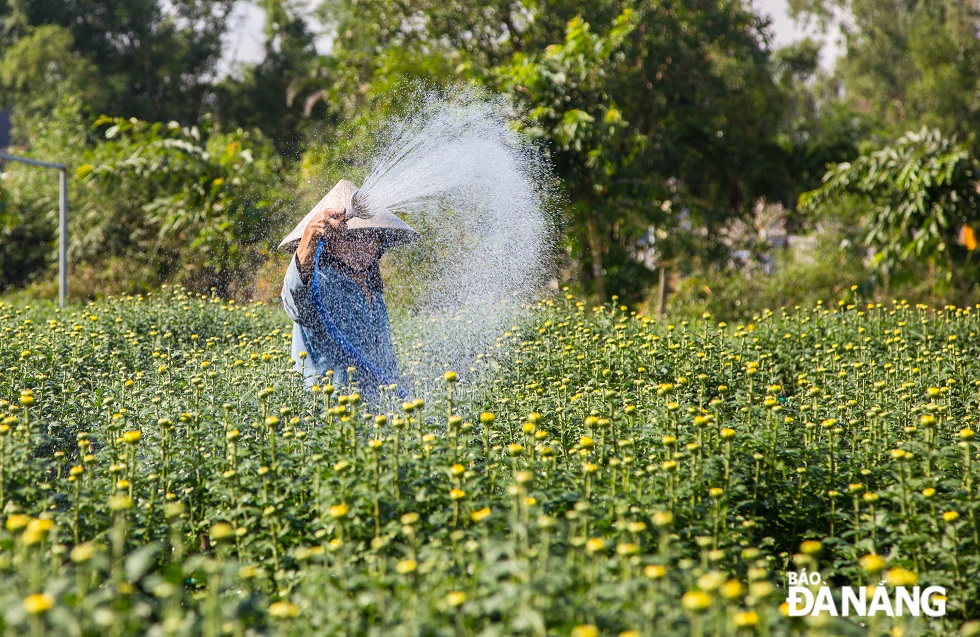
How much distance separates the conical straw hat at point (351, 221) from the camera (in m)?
4.30

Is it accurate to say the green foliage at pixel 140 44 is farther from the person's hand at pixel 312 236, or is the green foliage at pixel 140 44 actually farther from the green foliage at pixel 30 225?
the person's hand at pixel 312 236

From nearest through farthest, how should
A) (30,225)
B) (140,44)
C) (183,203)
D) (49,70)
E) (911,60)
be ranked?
(183,203)
(30,225)
(49,70)
(140,44)
(911,60)

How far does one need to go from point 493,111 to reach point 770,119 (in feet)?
19.2

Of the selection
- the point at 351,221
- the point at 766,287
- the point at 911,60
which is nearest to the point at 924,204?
the point at 766,287

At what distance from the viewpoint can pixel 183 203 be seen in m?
11.0

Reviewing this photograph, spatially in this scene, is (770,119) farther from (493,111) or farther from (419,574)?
(419,574)

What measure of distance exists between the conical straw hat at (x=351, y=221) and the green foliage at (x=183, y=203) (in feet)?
17.9

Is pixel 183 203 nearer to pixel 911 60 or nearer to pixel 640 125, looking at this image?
pixel 640 125

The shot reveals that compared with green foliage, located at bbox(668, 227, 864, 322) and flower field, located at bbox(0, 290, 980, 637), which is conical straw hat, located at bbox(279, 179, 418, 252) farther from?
green foliage, located at bbox(668, 227, 864, 322)

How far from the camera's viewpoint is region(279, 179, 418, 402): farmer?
166 inches

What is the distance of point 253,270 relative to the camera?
10.1 meters

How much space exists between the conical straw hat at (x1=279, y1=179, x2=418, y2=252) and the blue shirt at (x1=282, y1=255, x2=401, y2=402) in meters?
0.23

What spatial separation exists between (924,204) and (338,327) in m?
6.95

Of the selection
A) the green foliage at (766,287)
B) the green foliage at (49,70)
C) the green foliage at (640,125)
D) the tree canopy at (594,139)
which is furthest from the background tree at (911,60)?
the green foliage at (49,70)
